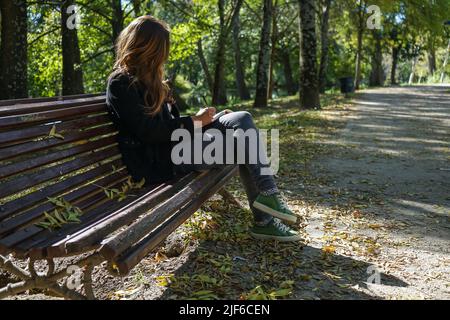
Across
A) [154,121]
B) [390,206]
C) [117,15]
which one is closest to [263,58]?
[117,15]

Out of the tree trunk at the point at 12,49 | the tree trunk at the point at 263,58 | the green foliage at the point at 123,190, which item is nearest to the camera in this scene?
the green foliage at the point at 123,190

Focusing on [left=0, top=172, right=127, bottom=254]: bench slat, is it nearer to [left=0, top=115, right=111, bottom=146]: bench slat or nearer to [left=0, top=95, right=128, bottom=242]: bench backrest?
[left=0, top=95, right=128, bottom=242]: bench backrest

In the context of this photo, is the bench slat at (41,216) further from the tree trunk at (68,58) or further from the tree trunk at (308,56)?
the tree trunk at (308,56)

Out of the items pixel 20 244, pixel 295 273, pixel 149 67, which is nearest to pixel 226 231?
pixel 295 273

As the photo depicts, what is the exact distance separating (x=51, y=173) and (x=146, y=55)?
3.38ft

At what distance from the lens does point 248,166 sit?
354cm

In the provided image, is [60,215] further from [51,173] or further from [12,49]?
[12,49]

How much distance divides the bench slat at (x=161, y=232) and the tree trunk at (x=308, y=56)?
8.78m

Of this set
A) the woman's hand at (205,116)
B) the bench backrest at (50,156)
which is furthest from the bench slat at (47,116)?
the woman's hand at (205,116)

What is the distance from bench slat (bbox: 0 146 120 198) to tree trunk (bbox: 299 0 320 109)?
9.23 metres

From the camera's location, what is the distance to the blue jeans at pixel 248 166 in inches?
137

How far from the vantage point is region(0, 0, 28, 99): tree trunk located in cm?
808

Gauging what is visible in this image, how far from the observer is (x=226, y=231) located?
3.82 m
